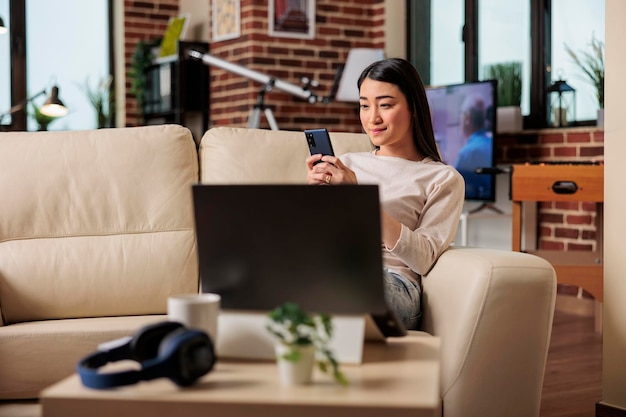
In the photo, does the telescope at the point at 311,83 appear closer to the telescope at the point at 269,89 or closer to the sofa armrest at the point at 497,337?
the telescope at the point at 269,89

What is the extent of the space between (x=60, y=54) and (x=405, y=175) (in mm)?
5296

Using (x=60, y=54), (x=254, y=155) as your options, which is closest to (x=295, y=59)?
(x=60, y=54)

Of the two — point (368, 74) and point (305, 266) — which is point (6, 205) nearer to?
point (368, 74)

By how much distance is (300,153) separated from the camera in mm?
2756

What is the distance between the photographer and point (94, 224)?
2645mm

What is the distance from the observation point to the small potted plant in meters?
1.34

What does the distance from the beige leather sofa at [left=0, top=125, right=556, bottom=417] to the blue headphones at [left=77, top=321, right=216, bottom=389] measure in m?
0.85

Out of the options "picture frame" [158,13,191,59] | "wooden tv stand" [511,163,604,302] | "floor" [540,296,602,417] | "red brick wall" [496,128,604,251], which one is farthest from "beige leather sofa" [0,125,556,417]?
"picture frame" [158,13,191,59]

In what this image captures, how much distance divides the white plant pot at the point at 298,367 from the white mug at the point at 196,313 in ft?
0.54

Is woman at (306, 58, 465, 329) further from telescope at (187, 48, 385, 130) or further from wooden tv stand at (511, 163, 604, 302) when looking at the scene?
telescope at (187, 48, 385, 130)

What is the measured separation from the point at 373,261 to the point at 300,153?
52.6 inches

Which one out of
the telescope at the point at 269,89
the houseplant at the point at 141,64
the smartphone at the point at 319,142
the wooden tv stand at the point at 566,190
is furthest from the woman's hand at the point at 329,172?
the houseplant at the point at 141,64

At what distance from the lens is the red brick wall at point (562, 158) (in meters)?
4.94

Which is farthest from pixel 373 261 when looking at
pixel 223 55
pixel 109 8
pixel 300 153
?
pixel 109 8
